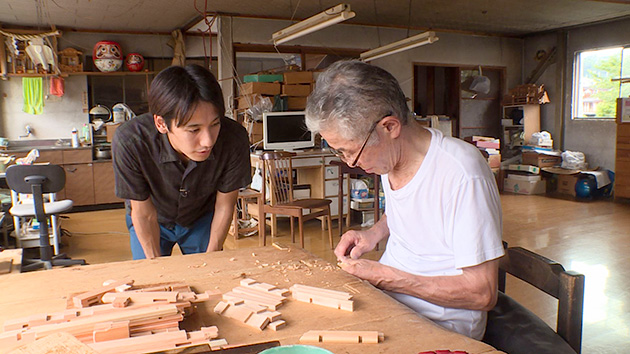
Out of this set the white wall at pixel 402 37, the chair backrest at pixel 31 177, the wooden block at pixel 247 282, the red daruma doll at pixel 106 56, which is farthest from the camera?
the red daruma doll at pixel 106 56

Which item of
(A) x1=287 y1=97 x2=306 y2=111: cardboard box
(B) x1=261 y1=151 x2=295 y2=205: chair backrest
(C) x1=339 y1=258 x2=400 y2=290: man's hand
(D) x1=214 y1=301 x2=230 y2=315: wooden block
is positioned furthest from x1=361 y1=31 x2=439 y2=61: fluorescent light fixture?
(D) x1=214 y1=301 x2=230 y2=315: wooden block

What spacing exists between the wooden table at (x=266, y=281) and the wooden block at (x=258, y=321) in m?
0.02

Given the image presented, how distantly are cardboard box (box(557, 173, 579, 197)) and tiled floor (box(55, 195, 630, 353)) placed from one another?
A: 617 mm

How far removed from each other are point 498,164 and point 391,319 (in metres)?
8.36

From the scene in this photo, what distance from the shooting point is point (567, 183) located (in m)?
8.57

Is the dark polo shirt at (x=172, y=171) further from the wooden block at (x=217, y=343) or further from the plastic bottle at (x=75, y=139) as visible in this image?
the plastic bottle at (x=75, y=139)

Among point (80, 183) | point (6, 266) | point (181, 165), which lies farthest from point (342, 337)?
point (80, 183)

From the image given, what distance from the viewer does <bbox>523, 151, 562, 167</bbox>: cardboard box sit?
8.91 meters

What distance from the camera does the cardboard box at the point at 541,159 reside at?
8.91 metres

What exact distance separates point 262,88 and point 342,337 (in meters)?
5.74

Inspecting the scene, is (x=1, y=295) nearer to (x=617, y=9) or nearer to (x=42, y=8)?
(x=42, y=8)

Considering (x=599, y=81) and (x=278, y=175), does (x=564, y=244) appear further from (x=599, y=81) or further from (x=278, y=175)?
(x=599, y=81)

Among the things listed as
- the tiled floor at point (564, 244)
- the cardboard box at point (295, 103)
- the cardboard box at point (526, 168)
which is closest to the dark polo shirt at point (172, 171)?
the tiled floor at point (564, 244)

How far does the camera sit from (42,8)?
6641 mm
